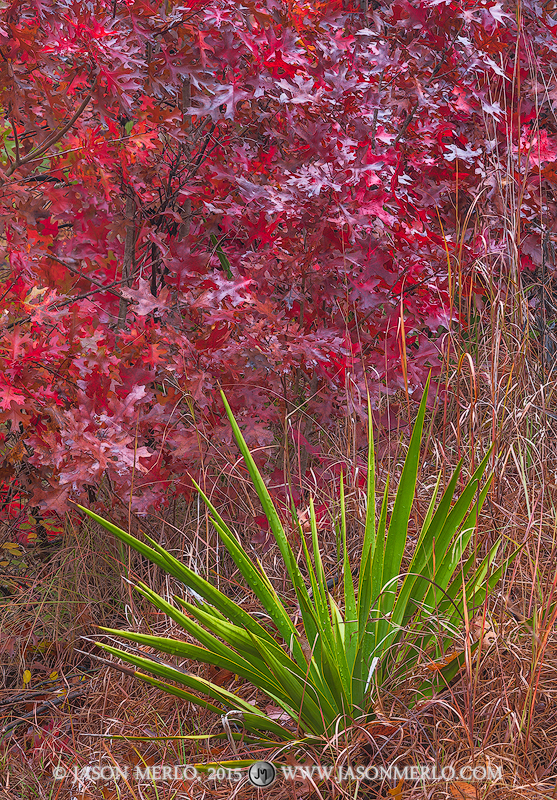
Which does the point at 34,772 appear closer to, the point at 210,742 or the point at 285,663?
the point at 210,742

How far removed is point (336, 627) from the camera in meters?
1.63

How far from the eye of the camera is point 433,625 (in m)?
1.72

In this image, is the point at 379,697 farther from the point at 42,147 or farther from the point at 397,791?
the point at 42,147

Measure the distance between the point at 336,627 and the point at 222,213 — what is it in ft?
4.59

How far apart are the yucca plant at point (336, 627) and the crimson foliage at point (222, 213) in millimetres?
500

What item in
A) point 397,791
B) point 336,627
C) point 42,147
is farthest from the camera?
point 42,147

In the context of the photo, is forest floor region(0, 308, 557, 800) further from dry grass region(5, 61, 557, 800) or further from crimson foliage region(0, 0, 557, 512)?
crimson foliage region(0, 0, 557, 512)

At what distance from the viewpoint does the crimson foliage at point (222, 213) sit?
7.07 feet

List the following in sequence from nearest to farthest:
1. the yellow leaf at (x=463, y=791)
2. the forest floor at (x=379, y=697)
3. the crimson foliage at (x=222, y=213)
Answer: the yellow leaf at (x=463, y=791)
the forest floor at (x=379, y=697)
the crimson foliage at (x=222, y=213)

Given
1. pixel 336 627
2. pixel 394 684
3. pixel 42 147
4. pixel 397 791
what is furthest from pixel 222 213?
pixel 397 791

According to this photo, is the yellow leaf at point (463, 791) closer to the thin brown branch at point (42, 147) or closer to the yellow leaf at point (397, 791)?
the yellow leaf at point (397, 791)

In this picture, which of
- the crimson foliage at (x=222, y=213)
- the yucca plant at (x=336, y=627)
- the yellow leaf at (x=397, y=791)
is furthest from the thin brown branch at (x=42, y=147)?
the yellow leaf at (x=397, y=791)

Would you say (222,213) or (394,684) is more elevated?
(222,213)

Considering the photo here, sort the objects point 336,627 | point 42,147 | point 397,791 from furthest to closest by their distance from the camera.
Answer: point 42,147, point 336,627, point 397,791
